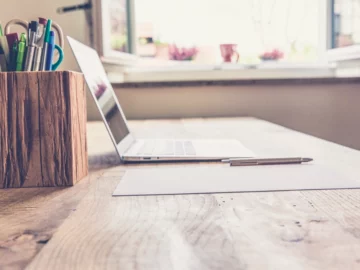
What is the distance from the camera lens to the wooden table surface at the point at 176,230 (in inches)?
14.4

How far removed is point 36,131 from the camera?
67 centimetres

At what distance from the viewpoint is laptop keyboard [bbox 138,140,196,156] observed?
920mm

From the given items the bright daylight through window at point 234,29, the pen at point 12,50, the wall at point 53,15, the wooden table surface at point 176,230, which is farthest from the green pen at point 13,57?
the bright daylight through window at point 234,29

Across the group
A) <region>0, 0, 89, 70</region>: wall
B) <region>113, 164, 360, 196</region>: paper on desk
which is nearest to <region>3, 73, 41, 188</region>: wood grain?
<region>113, 164, 360, 196</region>: paper on desk

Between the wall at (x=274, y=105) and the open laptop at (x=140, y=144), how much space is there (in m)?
1.05

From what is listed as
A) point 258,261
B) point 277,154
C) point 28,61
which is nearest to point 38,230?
point 258,261

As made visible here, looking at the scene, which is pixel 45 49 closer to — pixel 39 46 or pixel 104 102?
pixel 39 46

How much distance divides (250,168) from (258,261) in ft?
1.41

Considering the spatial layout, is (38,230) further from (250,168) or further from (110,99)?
(110,99)

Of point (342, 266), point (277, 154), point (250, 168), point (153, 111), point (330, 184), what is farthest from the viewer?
point (153, 111)

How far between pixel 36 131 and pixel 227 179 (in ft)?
0.92

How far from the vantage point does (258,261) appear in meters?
0.36

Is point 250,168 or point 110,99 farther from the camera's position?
point 110,99

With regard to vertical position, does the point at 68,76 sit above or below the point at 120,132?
above
